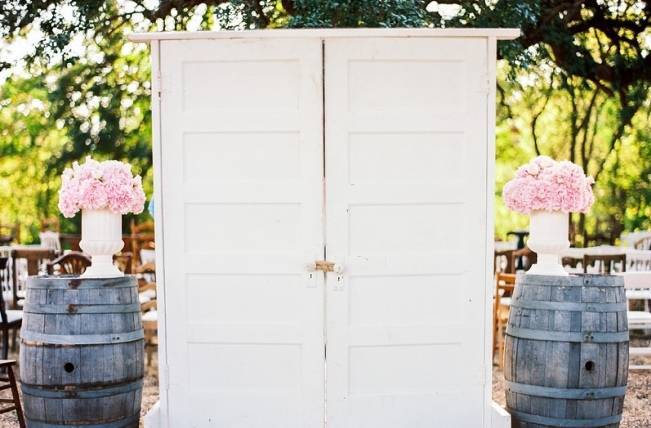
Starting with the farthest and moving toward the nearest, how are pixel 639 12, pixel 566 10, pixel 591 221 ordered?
pixel 591 221 → pixel 639 12 → pixel 566 10

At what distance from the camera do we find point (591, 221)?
17.0 metres

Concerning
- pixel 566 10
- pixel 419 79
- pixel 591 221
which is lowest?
pixel 591 221

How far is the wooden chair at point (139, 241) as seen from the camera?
952cm

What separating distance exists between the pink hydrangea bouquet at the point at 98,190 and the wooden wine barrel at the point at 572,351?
191cm

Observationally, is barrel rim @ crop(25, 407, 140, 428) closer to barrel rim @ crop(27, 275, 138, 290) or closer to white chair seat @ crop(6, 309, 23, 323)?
barrel rim @ crop(27, 275, 138, 290)

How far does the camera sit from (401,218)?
4008 millimetres

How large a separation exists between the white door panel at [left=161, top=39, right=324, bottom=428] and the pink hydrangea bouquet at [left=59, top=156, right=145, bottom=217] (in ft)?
0.65

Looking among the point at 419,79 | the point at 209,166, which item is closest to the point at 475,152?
the point at 419,79

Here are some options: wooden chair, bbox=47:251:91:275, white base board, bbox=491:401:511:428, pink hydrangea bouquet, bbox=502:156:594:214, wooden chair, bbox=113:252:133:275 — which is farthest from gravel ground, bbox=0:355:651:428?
pink hydrangea bouquet, bbox=502:156:594:214

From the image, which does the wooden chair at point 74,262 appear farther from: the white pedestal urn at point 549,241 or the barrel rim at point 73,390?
the white pedestal urn at point 549,241

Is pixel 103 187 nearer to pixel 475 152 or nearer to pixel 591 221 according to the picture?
pixel 475 152

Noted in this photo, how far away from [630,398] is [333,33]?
372 cm

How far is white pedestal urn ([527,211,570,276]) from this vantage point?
4.10 metres

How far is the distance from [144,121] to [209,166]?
6.64 meters
